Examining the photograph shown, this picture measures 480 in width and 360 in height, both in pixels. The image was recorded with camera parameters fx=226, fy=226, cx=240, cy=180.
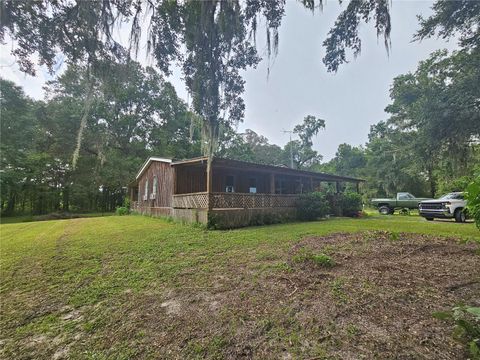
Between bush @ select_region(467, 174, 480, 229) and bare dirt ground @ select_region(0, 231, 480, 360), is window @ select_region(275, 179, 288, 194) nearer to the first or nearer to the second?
bare dirt ground @ select_region(0, 231, 480, 360)

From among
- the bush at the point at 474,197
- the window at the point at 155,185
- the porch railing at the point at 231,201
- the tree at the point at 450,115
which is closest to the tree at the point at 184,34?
the bush at the point at 474,197

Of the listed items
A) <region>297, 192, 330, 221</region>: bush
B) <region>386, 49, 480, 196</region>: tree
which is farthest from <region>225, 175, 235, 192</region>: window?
<region>386, 49, 480, 196</region>: tree

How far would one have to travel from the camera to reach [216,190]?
1426 centimetres

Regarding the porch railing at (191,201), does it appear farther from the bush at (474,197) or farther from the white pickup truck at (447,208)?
the white pickup truck at (447,208)

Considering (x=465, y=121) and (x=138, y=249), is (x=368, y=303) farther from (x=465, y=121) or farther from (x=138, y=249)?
(x=465, y=121)

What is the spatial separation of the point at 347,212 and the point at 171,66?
47.2ft

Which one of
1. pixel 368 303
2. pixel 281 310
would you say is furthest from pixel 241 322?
pixel 368 303

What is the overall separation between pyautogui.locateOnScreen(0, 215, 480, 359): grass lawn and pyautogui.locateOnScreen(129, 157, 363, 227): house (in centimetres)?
447

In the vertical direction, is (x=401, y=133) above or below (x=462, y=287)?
above

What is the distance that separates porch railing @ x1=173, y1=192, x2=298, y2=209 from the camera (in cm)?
970

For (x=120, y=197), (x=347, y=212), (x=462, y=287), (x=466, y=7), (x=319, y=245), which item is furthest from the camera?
(x=120, y=197)

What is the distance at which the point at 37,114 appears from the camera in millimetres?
23578

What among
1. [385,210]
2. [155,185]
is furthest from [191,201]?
[385,210]

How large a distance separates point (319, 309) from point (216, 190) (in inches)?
468
